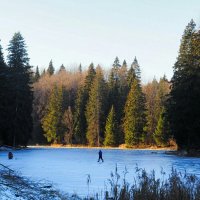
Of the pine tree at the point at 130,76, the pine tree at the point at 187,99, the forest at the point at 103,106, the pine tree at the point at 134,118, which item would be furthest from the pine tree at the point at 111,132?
the pine tree at the point at 187,99

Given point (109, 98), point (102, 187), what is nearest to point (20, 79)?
point (109, 98)

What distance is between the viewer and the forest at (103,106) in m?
50.5

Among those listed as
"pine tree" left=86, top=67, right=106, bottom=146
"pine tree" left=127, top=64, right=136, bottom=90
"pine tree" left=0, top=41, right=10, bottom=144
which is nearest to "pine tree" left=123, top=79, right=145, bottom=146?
"pine tree" left=86, top=67, right=106, bottom=146

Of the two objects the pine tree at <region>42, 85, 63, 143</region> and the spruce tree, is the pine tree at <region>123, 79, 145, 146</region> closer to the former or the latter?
the pine tree at <region>42, 85, 63, 143</region>

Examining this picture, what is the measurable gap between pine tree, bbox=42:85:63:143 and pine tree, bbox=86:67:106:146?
7.65 metres

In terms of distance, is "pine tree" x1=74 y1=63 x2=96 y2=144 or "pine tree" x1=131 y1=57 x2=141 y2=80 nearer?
"pine tree" x1=74 y1=63 x2=96 y2=144

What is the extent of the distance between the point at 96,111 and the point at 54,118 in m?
11.1

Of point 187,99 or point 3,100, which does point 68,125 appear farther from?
point 187,99

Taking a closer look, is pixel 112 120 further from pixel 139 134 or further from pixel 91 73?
pixel 91 73

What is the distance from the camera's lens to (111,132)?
84.8m

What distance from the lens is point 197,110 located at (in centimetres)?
4819

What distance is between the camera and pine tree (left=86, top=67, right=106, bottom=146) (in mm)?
87875

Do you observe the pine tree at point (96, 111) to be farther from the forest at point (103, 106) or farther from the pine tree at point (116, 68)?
the pine tree at point (116, 68)

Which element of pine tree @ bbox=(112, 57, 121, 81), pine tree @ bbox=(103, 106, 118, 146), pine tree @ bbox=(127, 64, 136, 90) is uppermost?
pine tree @ bbox=(112, 57, 121, 81)
